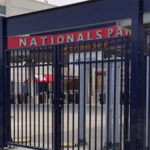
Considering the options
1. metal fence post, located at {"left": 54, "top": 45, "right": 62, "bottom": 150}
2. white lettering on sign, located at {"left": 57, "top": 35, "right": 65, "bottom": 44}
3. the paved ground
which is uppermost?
white lettering on sign, located at {"left": 57, "top": 35, "right": 65, "bottom": 44}

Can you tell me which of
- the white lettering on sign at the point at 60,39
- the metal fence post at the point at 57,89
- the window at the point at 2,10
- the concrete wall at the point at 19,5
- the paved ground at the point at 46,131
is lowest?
the paved ground at the point at 46,131

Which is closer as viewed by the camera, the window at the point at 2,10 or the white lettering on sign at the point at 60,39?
the white lettering on sign at the point at 60,39

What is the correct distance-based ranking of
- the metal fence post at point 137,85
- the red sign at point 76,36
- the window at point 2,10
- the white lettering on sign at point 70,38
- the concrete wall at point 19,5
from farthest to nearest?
the concrete wall at point 19,5 → the window at point 2,10 → the white lettering on sign at point 70,38 → the red sign at point 76,36 → the metal fence post at point 137,85

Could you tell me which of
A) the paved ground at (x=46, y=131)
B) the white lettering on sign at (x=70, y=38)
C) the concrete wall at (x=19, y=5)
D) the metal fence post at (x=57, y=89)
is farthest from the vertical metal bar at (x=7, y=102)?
the concrete wall at (x=19, y=5)

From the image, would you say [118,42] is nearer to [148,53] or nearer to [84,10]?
[148,53]

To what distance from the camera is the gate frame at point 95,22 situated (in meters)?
4.40

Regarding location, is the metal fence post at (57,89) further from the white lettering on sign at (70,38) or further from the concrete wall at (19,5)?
the concrete wall at (19,5)

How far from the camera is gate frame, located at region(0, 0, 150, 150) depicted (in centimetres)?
440

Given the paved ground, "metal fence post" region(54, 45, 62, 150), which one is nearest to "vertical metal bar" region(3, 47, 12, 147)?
the paved ground

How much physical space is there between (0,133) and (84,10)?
346 centimetres

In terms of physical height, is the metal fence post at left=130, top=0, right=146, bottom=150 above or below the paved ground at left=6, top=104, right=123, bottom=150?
above

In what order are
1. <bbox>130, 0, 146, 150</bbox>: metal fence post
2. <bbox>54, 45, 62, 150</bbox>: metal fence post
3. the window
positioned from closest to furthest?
<bbox>130, 0, 146, 150</bbox>: metal fence post
<bbox>54, 45, 62, 150</bbox>: metal fence post
the window

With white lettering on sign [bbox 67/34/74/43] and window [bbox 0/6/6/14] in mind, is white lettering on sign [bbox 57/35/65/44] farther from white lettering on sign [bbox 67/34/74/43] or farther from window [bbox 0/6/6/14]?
window [bbox 0/6/6/14]

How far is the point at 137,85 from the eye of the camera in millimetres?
4383
